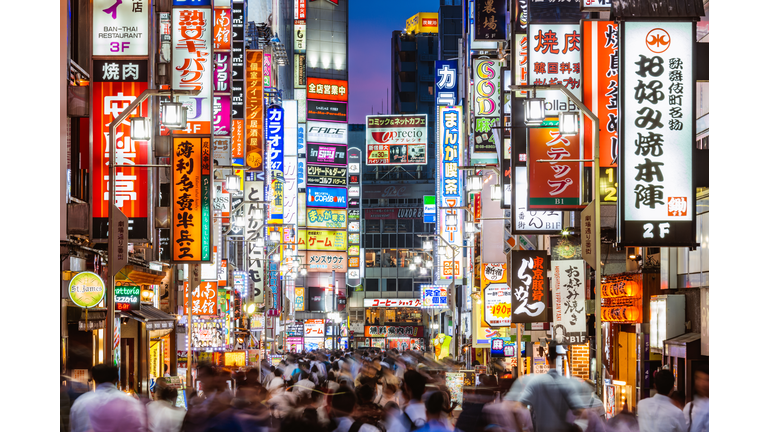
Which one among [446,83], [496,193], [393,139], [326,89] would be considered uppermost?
[326,89]

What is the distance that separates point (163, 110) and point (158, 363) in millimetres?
17031

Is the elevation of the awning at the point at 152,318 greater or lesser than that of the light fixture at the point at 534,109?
lesser

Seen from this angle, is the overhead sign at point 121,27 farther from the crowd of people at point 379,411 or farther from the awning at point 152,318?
the crowd of people at point 379,411

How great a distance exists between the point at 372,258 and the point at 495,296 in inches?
3183

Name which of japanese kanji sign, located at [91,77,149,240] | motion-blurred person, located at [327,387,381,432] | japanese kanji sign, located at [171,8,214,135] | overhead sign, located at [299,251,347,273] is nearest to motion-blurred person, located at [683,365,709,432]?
motion-blurred person, located at [327,387,381,432]

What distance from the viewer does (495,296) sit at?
94.4 feet

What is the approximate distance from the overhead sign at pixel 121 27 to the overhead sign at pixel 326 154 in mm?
56307

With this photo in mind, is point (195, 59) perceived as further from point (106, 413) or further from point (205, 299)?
point (106, 413)

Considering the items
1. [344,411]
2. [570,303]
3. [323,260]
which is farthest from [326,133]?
[344,411]

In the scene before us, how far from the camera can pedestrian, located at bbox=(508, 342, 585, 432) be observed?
32.8 feet

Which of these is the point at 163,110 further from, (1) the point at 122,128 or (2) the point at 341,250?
(2) the point at 341,250

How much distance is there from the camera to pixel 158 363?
29.9m

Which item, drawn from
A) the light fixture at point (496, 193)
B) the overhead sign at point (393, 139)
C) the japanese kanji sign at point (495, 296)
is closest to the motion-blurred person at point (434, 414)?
the light fixture at point (496, 193)

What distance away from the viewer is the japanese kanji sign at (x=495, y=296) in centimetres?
2848
